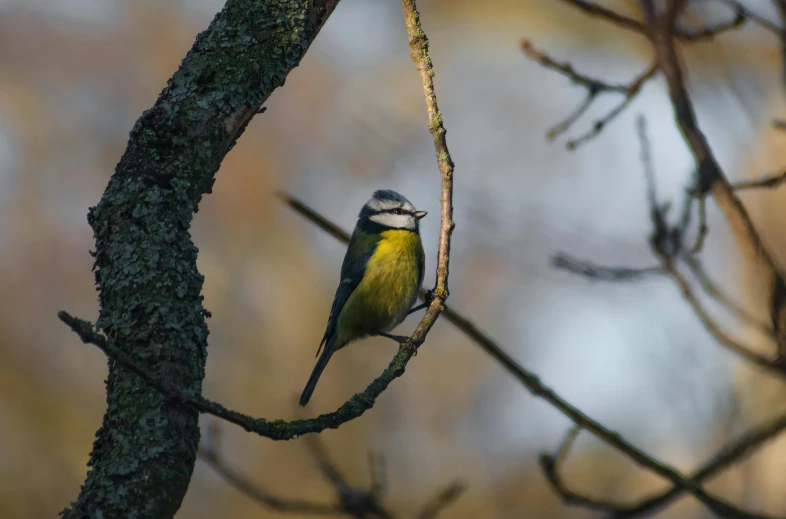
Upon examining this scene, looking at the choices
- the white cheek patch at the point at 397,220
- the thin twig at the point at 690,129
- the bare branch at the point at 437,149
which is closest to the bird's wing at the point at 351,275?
the white cheek patch at the point at 397,220

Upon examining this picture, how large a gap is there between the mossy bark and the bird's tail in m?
1.84

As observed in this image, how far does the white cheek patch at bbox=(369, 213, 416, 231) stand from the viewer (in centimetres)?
465

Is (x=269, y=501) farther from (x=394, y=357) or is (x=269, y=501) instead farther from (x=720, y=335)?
(x=720, y=335)

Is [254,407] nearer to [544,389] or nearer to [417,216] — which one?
[417,216]

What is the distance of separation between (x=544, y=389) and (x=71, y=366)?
924cm

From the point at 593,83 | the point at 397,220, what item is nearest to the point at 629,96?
the point at 593,83

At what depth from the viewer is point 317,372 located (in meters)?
3.95

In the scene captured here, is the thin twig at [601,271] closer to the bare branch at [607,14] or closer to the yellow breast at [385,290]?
the bare branch at [607,14]

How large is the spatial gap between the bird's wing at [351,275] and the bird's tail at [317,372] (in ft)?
0.17

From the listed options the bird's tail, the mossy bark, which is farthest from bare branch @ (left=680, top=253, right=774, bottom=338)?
the bird's tail

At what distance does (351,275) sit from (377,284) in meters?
0.24

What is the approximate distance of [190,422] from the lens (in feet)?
5.37

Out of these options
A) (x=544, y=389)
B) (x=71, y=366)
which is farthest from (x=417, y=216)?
(x=71, y=366)

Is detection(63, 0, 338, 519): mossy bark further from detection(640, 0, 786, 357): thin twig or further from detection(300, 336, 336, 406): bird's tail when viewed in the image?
detection(300, 336, 336, 406): bird's tail
